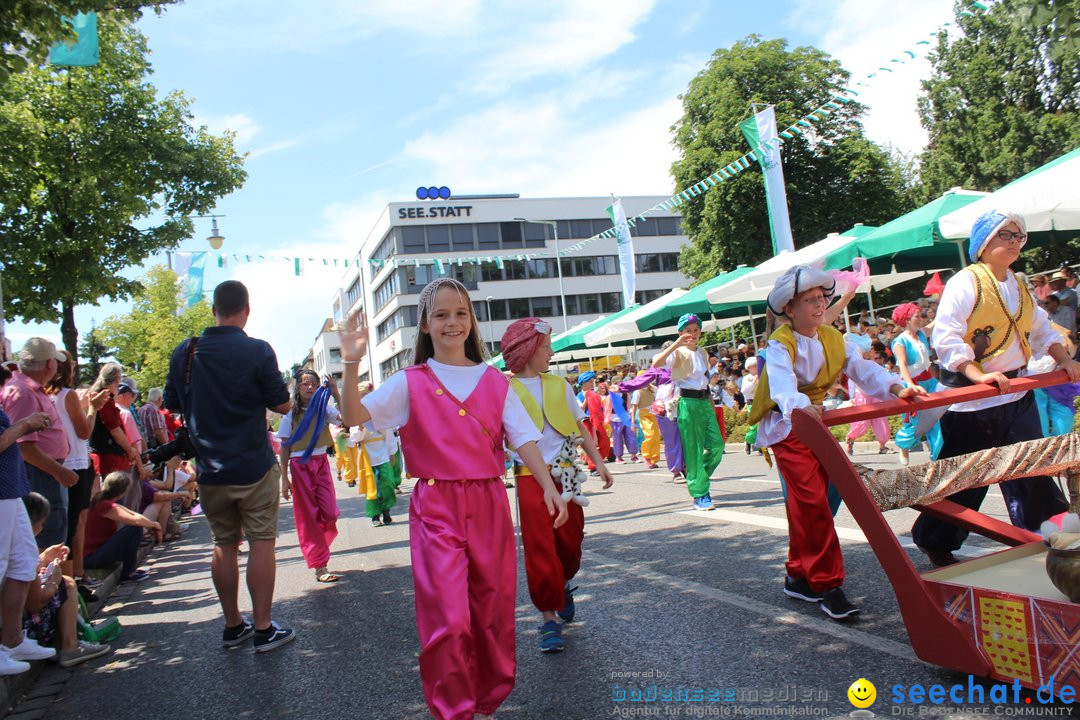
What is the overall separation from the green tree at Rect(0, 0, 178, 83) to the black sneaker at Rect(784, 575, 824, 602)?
544cm

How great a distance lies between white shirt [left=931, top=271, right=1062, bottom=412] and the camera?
14.4 ft

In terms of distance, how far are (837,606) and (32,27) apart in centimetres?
586

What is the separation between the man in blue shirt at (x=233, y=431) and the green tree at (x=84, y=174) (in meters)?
14.3

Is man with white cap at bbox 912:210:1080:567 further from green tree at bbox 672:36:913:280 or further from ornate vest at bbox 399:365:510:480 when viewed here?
green tree at bbox 672:36:913:280

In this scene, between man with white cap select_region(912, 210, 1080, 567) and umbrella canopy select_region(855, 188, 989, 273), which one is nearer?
man with white cap select_region(912, 210, 1080, 567)

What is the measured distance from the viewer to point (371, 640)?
5098mm

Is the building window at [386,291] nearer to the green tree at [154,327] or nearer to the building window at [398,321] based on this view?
the building window at [398,321]

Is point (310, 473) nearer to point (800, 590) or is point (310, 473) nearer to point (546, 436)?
point (546, 436)

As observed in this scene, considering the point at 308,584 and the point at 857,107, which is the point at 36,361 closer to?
the point at 308,584

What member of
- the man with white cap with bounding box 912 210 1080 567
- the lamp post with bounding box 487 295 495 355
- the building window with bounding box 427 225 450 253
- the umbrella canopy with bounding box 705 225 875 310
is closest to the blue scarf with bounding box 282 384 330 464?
the man with white cap with bounding box 912 210 1080 567

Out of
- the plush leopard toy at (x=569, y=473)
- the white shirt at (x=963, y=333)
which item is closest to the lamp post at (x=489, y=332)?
the plush leopard toy at (x=569, y=473)

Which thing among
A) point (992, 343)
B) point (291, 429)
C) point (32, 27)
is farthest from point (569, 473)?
point (32, 27)

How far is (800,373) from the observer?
4656 mm

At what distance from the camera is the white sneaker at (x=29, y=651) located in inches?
188
